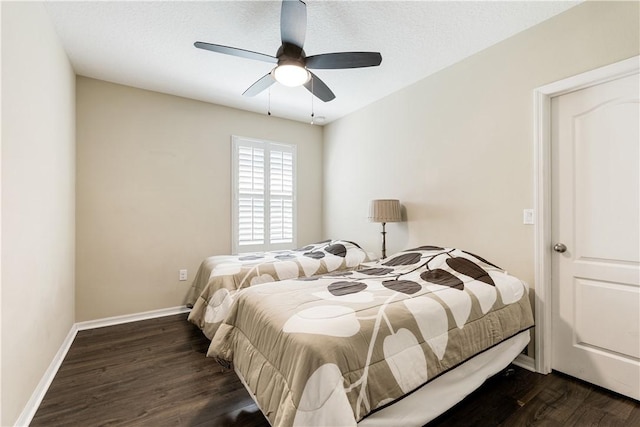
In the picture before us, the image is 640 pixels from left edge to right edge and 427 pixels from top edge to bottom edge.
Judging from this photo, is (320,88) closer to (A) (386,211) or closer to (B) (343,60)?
(B) (343,60)

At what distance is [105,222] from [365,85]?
328cm

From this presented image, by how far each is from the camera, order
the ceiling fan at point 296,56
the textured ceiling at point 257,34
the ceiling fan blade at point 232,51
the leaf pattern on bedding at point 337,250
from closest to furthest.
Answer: the ceiling fan at point 296,56, the ceiling fan blade at point 232,51, the textured ceiling at point 257,34, the leaf pattern on bedding at point 337,250

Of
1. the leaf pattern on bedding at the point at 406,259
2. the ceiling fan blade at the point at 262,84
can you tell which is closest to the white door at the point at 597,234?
the leaf pattern on bedding at the point at 406,259

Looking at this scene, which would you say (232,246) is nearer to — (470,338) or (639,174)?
(470,338)

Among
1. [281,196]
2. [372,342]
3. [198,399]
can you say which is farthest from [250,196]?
[372,342]

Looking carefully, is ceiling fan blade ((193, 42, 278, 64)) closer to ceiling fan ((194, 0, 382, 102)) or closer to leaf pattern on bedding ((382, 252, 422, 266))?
ceiling fan ((194, 0, 382, 102))

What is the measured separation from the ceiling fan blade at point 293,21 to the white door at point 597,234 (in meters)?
1.99

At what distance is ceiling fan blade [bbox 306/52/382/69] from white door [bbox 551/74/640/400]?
1466 mm

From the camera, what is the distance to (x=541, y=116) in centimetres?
223

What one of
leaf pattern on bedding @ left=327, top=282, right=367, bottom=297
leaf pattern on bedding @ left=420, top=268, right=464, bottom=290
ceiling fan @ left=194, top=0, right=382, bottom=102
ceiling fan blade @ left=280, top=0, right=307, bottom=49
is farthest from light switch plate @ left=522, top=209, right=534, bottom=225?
ceiling fan blade @ left=280, top=0, right=307, bottom=49

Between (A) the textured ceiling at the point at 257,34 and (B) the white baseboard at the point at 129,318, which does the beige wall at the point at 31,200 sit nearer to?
(A) the textured ceiling at the point at 257,34

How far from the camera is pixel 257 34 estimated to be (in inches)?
93.7

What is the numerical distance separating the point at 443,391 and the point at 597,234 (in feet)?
5.17

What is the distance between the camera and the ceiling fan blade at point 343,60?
6.61 ft
